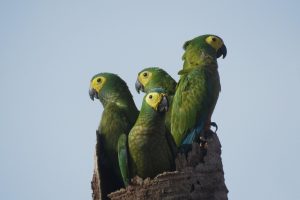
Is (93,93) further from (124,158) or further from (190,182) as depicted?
(190,182)

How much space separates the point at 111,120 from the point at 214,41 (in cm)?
215

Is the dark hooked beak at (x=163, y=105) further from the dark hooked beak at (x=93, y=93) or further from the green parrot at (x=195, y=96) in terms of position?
the dark hooked beak at (x=93, y=93)

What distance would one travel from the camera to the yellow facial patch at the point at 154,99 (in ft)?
24.7

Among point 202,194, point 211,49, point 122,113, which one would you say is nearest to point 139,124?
point 122,113

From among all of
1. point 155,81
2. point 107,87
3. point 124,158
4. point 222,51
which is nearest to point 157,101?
point 124,158

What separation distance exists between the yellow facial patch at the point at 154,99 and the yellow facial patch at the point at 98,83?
179cm

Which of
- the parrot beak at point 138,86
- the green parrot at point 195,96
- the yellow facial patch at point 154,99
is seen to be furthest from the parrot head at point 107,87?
the yellow facial patch at point 154,99

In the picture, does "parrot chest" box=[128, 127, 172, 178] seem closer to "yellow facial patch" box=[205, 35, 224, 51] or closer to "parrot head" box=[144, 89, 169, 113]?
"parrot head" box=[144, 89, 169, 113]

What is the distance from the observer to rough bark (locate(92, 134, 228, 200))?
6297 millimetres

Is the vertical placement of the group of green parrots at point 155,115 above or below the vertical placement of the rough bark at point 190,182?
above

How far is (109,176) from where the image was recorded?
24.9 feet

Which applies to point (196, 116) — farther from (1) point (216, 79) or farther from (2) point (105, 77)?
(2) point (105, 77)

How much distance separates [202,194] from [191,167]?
0.31m

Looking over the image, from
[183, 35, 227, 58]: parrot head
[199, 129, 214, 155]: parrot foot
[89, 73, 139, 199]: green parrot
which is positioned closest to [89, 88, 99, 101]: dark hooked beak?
[89, 73, 139, 199]: green parrot
